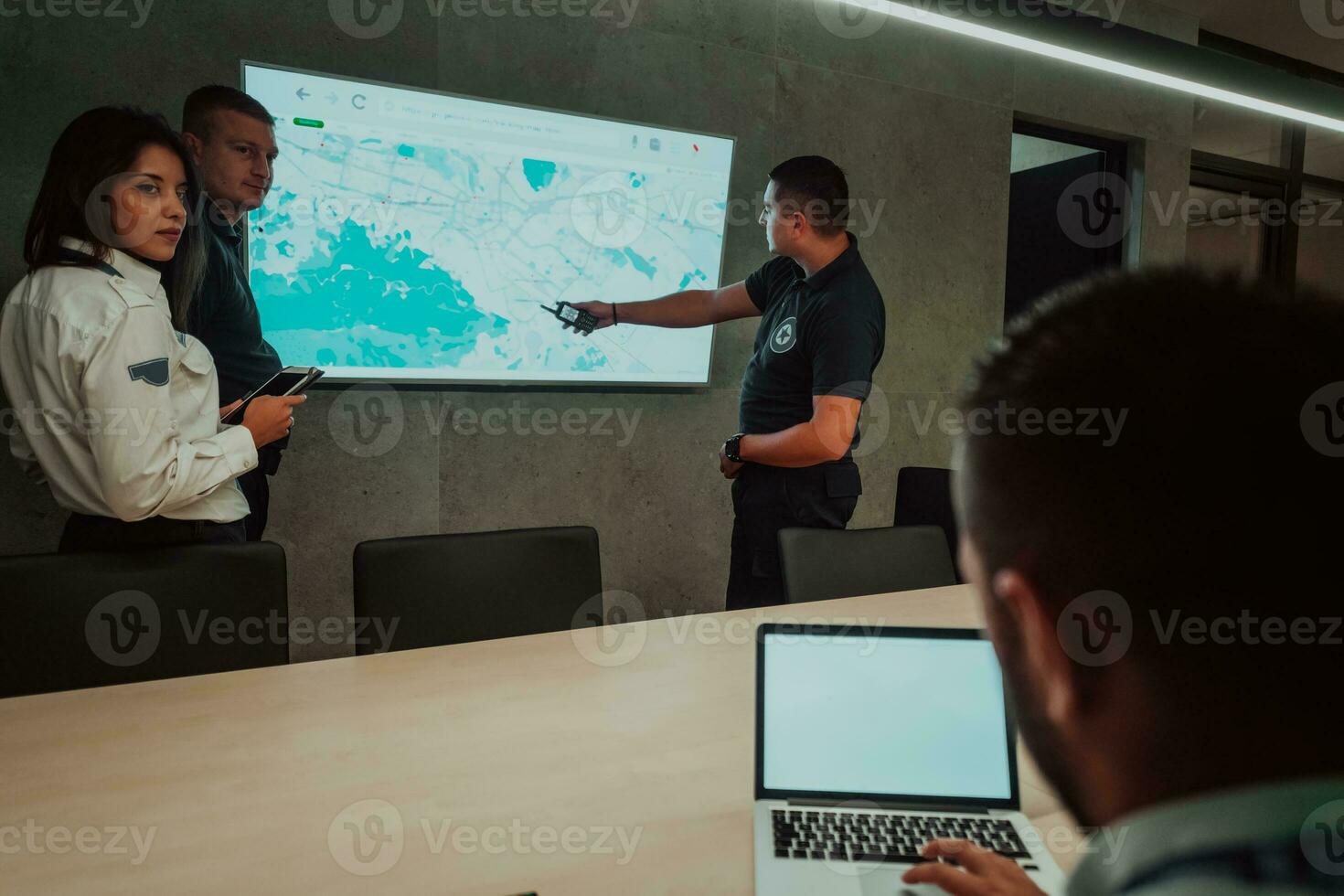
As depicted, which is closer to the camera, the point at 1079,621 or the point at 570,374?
the point at 1079,621


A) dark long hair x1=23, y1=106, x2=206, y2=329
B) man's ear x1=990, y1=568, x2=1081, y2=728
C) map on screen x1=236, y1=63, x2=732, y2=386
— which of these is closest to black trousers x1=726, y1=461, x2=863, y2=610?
map on screen x1=236, y1=63, x2=732, y2=386

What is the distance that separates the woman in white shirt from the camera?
5.82 ft

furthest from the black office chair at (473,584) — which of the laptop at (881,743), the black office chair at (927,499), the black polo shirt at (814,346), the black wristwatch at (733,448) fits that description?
the black office chair at (927,499)

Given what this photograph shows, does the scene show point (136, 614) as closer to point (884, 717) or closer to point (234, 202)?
point (884, 717)

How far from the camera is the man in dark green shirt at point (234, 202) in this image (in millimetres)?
2676

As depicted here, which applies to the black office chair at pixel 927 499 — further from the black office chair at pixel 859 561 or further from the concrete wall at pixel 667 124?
the black office chair at pixel 859 561

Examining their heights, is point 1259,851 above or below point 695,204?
below

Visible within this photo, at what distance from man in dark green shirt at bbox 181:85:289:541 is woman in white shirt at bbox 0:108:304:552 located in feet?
2.01

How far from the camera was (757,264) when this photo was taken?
4.07 m

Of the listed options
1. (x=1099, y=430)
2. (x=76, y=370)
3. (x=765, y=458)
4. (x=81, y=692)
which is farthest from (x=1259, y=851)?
(x=765, y=458)

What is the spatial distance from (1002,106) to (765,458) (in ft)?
10.5

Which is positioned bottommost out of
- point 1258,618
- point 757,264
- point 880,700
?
point 880,700

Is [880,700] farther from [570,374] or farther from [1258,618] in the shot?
[570,374]

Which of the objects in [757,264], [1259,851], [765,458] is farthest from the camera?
[757,264]
